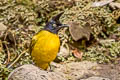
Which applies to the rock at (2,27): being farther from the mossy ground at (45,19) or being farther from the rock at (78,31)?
the rock at (78,31)

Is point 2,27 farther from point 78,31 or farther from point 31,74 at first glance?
point 31,74

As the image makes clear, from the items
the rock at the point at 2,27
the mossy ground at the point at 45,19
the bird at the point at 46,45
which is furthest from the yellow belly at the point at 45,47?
the rock at the point at 2,27

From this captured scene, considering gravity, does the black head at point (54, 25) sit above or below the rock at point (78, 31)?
above

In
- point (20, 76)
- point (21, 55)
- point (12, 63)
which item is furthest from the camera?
point (21, 55)

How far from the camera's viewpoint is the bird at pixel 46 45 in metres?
4.25

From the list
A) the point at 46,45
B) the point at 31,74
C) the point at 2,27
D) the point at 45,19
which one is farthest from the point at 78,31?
the point at 31,74

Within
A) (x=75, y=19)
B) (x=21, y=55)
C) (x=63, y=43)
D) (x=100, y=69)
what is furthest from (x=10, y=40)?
(x=100, y=69)

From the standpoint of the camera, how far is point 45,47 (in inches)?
167

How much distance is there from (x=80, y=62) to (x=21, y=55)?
113 cm

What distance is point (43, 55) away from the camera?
4301 millimetres

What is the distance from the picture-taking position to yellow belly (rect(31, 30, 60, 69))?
425 cm

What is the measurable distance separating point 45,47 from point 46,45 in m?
0.03

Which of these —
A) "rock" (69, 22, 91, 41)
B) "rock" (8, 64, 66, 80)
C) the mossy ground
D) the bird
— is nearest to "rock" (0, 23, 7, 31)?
the mossy ground

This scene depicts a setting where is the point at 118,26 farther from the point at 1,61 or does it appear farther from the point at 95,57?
the point at 1,61
